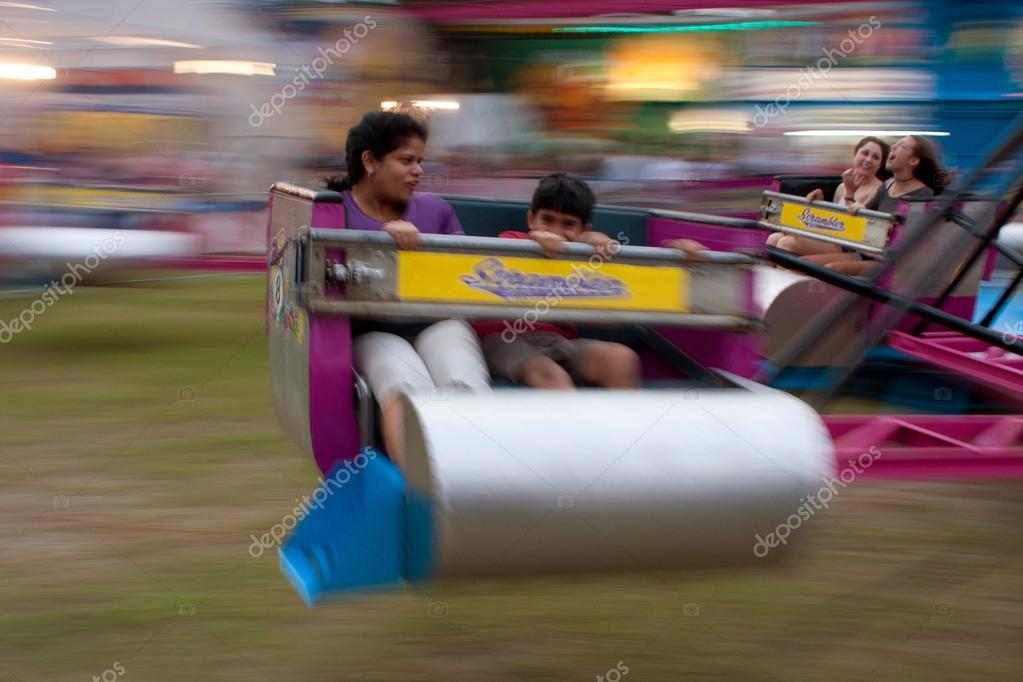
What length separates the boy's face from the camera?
9.35ft

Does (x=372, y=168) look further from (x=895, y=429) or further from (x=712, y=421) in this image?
(x=895, y=429)

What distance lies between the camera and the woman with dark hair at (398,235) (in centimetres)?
231

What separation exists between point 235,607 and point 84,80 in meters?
7.04

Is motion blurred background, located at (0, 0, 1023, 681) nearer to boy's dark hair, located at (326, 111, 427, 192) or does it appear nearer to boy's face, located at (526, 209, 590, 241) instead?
boy's face, located at (526, 209, 590, 241)

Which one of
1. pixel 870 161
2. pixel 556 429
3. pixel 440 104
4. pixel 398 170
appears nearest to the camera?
pixel 556 429

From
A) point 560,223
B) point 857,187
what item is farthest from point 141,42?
point 560,223

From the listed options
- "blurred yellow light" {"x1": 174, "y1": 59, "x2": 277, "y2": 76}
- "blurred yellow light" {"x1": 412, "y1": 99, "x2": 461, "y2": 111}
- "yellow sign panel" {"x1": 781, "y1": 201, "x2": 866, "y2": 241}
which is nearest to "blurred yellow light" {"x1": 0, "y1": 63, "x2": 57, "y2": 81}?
"blurred yellow light" {"x1": 174, "y1": 59, "x2": 277, "y2": 76}

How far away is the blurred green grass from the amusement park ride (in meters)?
0.19

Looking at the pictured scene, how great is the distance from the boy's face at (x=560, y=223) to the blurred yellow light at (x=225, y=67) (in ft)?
23.7

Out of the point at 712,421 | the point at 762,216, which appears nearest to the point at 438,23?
the point at 762,216

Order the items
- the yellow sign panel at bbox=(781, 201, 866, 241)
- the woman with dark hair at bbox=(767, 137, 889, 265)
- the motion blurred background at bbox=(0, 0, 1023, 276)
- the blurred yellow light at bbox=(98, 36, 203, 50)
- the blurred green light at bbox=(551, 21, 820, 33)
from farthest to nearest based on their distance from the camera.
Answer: the blurred yellow light at bbox=(98, 36, 203, 50) < the blurred green light at bbox=(551, 21, 820, 33) < the motion blurred background at bbox=(0, 0, 1023, 276) < the woman with dark hair at bbox=(767, 137, 889, 265) < the yellow sign panel at bbox=(781, 201, 866, 241)

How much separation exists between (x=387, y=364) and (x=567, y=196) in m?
0.69

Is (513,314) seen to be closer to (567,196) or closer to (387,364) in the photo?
(387,364)

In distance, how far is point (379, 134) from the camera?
2775 millimetres
